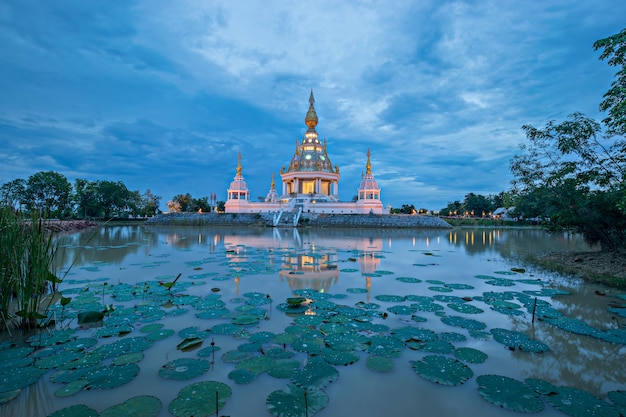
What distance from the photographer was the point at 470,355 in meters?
3.85

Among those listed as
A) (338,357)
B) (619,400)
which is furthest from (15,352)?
(619,400)

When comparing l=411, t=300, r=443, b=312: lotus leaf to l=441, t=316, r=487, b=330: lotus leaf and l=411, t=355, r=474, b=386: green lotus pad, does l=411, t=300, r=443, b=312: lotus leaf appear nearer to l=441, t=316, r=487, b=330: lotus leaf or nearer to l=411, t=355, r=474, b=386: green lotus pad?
l=441, t=316, r=487, b=330: lotus leaf

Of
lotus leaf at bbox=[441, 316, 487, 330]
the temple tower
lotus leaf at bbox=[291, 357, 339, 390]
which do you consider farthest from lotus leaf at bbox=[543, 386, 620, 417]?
the temple tower

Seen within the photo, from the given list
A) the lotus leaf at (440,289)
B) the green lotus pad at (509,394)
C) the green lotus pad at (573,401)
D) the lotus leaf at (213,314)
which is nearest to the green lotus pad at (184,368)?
the lotus leaf at (213,314)

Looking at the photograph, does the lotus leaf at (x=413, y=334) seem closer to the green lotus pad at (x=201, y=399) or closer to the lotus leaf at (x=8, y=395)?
the green lotus pad at (x=201, y=399)

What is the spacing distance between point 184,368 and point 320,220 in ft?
123

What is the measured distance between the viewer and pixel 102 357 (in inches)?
148

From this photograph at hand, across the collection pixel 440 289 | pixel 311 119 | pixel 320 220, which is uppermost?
pixel 311 119

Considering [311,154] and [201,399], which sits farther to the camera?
[311,154]

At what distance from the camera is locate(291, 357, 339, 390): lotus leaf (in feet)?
10.5

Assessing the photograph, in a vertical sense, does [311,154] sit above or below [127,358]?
above

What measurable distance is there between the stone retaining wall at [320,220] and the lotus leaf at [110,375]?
1347 inches

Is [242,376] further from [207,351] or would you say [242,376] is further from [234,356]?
[207,351]

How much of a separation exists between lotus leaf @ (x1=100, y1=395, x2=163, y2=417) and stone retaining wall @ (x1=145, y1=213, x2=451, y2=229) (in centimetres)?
3478
